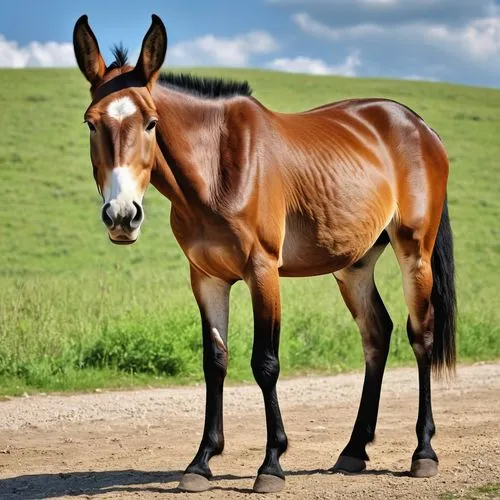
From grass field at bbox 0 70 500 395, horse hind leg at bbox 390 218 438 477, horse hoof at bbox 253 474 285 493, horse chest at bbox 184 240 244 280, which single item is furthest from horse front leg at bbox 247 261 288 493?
grass field at bbox 0 70 500 395

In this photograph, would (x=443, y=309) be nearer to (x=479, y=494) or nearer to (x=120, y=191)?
(x=479, y=494)

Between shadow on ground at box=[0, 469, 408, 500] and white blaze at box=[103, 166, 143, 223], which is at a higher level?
white blaze at box=[103, 166, 143, 223]

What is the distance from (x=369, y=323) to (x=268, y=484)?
5.87 feet

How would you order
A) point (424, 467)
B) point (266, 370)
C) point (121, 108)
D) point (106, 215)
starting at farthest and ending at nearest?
point (424, 467) → point (266, 370) → point (121, 108) → point (106, 215)

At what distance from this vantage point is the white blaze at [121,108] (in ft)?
17.2

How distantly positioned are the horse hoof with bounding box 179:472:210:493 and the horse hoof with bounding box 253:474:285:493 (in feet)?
1.12

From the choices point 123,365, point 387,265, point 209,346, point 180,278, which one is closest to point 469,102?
point 387,265

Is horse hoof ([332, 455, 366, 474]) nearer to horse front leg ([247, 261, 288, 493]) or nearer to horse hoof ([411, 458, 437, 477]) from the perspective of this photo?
horse hoof ([411, 458, 437, 477])

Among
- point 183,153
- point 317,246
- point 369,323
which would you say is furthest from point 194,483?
point 183,153

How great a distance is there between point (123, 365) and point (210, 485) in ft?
16.3

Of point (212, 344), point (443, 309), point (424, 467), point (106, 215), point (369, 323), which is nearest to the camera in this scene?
point (106, 215)

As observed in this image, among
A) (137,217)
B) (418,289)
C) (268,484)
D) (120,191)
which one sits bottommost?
(268,484)

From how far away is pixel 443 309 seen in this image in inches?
284

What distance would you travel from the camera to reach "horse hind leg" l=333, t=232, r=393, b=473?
22.4 ft
